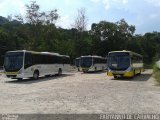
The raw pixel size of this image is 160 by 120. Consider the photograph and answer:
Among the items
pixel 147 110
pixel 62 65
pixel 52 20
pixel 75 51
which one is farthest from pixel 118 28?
pixel 147 110

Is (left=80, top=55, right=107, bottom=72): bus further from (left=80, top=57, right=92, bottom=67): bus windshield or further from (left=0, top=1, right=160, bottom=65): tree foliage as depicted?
(left=0, top=1, right=160, bottom=65): tree foliage

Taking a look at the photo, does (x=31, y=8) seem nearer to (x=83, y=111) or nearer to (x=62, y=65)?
(x=62, y=65)

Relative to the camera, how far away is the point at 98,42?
88.7 meters

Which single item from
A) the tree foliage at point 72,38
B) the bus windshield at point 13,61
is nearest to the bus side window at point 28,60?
the bus windshield at point 13,61

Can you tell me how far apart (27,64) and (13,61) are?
1.35 meters

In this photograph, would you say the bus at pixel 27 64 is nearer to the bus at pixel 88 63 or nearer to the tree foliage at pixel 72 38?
the bus at pixel 88 63

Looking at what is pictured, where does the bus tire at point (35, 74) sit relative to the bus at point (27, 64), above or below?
below

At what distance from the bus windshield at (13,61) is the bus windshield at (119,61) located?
8777 millimetres

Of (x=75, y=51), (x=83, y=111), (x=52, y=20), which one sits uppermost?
(x=52, y=20)

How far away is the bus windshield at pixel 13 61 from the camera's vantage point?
2995 centimetres

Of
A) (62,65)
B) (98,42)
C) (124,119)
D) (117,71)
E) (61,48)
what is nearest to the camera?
(124,119)

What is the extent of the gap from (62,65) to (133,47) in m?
54.5

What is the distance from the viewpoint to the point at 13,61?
1188 inches

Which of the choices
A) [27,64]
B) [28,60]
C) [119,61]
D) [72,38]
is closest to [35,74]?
[28,60]
